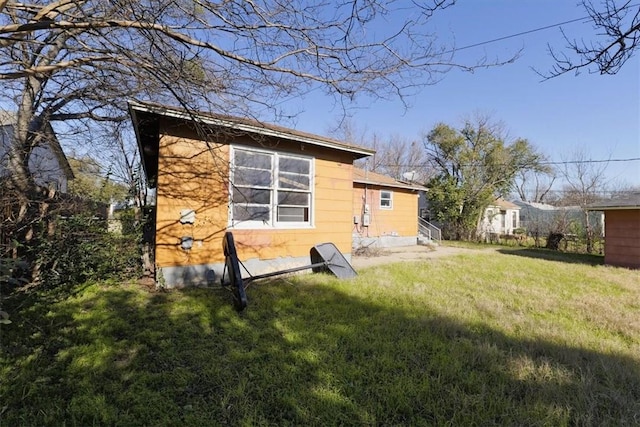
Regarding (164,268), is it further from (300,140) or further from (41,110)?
(41,110)

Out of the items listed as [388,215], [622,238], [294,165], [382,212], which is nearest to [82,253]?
[294,165]

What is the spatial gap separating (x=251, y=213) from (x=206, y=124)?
2539 mm

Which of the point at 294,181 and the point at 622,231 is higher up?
the point at 294,181

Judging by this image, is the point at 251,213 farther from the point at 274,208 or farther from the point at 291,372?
the point at 291,372

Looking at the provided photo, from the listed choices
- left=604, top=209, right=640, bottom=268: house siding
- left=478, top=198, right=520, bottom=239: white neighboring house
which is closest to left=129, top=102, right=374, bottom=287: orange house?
left=604, top=209, right=640, bottom=268: house siding

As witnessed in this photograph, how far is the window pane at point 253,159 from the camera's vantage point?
6211 mm

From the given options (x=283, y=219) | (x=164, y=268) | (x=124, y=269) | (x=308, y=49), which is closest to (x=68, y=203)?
(x=124, y=269)

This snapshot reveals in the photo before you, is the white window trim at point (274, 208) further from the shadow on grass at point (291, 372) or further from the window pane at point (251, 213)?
the shadow on grass at point (291, 372)

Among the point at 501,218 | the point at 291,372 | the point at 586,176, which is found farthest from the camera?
the point at 501,218

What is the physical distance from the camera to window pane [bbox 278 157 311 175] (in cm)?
665

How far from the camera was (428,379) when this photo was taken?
2680mm

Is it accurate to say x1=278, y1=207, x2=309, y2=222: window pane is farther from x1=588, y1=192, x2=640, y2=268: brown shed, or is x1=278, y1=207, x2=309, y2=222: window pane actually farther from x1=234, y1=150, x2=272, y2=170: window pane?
x1=588, y1=192, x2=640, y2=268: brown shed

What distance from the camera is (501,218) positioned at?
26.7 meters

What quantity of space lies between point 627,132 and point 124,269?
11904mm
